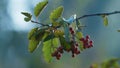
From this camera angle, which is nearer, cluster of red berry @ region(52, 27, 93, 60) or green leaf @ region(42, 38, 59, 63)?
cluster of red berry @ region(52, 27, 93, 60)

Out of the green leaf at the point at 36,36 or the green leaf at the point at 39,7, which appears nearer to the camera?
the green leaf at the point at 36,36

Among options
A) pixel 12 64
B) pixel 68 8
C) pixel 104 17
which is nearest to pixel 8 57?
pixel 12 64

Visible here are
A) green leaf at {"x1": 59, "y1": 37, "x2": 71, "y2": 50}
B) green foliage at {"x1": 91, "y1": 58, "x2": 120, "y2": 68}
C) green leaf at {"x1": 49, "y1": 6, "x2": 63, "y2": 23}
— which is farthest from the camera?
green leaf at {"x1": 49, "y1": 6, "x2": 63, "y2": 23}

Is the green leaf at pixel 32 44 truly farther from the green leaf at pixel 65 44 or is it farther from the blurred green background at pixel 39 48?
the blurred green background at pixel 39 48

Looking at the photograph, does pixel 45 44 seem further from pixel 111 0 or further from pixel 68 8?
pixel 111 0

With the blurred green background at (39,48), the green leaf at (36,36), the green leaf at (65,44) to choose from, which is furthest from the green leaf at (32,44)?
the blurred green background at (39,48)

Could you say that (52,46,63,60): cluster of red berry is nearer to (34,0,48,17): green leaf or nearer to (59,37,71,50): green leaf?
(59,37,71,50): green leaf

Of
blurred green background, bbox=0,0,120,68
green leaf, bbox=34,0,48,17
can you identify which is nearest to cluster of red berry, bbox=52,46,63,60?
green leaf, bbox=34,0,48,17

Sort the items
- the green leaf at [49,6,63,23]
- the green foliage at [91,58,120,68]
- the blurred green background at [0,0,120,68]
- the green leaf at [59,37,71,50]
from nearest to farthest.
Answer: the green foliage at [91,58,120,68]
the green leaf at [59,37,71,50]
the green leaf at [49,6,63,23]
the blurred green background at [0,0,120,68]

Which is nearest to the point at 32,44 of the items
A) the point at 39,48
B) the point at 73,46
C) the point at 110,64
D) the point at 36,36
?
the point at 36,36

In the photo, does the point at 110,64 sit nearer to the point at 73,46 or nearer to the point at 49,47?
the point at 73,46

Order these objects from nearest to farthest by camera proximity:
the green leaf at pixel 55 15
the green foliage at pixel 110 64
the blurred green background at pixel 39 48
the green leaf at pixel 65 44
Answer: the green foliage at pixel 110 64 → the green leaf at pixel 65 44 → the green leaf at pixel 55 15 → the blurred green background at pixel 39 48
